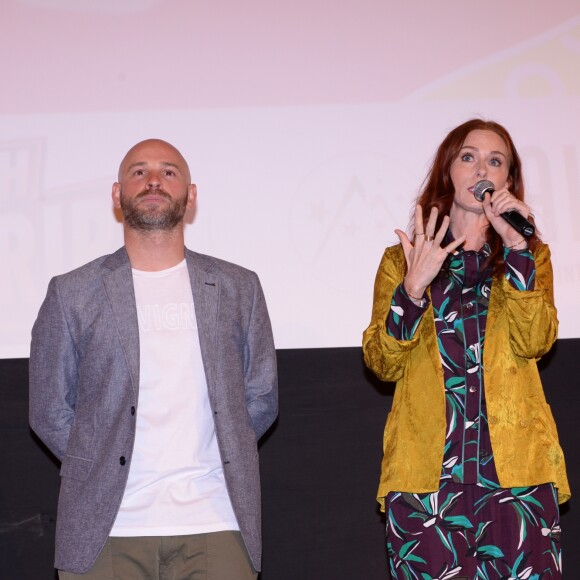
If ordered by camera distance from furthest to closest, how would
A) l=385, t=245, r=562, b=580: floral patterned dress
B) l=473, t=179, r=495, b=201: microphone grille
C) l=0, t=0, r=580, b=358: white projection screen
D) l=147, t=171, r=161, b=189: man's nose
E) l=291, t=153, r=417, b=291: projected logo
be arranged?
1. l=291, t=153, r=417, b=291: projected logo
2. l=0, t=0, r=580, b=358: white projection screen
3. l=147, t=171, r=161, b=189: man's nose
4. l=473, t=179, r=495, b=201: microphone grille
5. l=385, t=245, r=562, b=580: floral patterned dress

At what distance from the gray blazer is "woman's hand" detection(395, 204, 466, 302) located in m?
0.54

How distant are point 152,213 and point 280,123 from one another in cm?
103

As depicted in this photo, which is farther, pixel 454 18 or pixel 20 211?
pixel 454 18

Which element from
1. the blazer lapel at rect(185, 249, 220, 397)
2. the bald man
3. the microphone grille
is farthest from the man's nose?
the microphone grille

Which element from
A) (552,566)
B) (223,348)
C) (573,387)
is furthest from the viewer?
(573,387)

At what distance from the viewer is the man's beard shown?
9.08ft

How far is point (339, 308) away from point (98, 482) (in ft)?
4.57

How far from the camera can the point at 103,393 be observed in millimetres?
2572

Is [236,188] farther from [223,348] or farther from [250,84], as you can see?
[223,348]

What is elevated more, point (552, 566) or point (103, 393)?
point (103, 393)

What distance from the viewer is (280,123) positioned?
3.62 m

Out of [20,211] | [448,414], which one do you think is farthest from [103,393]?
[20,211]

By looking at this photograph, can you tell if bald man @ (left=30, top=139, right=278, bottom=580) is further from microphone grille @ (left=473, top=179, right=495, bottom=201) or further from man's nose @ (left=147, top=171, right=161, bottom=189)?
microphone grille @ (left=473, top=179, right=495, bottom=201)

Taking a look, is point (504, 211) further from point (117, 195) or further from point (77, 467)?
point (77, 467)
